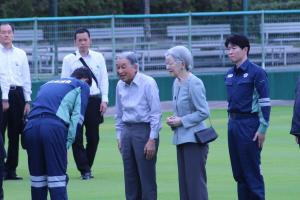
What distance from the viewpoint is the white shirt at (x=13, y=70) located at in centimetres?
1608

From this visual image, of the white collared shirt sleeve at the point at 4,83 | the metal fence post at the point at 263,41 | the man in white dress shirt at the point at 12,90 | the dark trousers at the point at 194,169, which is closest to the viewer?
the dark trousers at the point at 194,169

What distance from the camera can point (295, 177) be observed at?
624 inches

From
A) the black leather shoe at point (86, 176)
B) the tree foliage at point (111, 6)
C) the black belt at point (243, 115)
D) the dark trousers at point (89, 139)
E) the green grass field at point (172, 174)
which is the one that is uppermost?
the tree foliage at point (111, 6)

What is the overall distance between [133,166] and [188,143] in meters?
0.95

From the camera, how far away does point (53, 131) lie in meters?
11.8

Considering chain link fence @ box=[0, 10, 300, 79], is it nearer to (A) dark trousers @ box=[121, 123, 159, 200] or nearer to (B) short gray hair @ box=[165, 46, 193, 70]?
(A) dark trousers @ box=[121, 123, 159, 200]

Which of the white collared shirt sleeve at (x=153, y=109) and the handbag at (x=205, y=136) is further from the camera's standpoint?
the white collared shirt sleeve at (x=153, y=109)

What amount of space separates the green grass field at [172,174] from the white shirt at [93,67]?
129cm

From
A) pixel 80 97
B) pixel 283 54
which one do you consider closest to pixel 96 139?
pixel 80 97

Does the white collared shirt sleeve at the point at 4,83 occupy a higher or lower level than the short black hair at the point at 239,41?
lower

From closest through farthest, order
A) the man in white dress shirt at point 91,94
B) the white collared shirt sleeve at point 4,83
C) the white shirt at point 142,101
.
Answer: the white shirt at point 142,101
the man in white dress shirt at point 91,94
the white collared shirt sleeve at point 4,83

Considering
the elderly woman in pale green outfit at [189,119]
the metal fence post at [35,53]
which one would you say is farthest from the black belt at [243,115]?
the metal fence post at [35,53]

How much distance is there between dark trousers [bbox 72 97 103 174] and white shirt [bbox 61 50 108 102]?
0.17m

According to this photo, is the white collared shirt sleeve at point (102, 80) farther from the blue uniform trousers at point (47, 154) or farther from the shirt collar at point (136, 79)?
the blue uniform trousers at point (47, 154)
